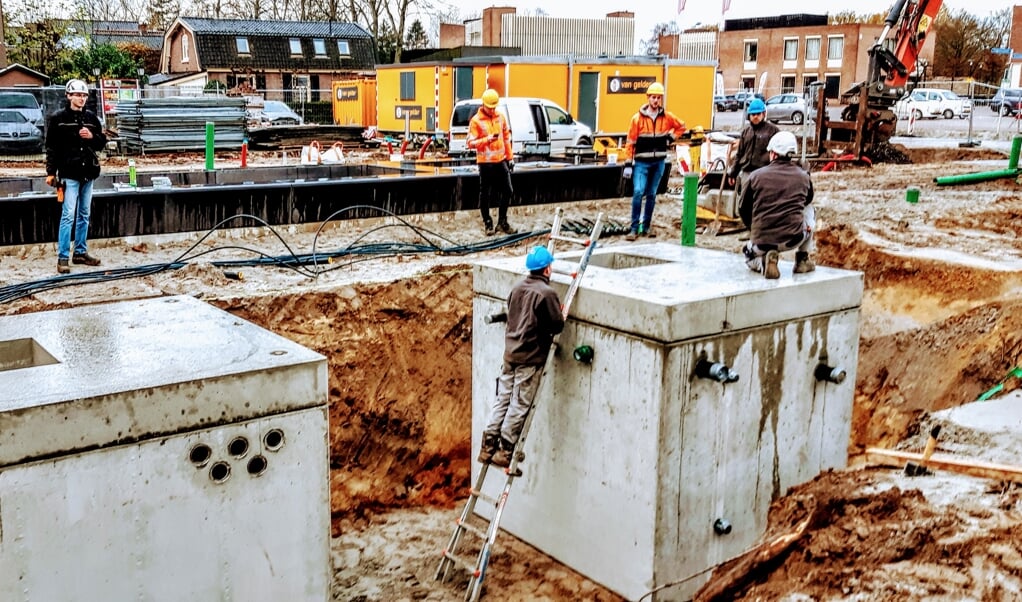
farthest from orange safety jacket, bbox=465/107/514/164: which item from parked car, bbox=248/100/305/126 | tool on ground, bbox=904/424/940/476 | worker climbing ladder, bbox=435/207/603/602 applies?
parked car, bbox=248/100/305/126

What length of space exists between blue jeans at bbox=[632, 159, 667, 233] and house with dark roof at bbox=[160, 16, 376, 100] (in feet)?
122

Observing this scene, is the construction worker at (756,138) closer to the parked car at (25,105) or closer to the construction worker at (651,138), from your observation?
the construction worker at (651,138)

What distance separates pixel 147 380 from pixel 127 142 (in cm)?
2270

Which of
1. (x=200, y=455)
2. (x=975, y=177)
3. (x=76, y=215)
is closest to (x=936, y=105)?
(x=975, y=177)

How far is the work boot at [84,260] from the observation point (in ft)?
36.2

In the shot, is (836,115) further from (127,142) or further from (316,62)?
(127,142)

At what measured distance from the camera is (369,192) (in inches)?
555

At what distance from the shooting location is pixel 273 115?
108 feet

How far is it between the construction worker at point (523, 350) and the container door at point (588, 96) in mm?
21255

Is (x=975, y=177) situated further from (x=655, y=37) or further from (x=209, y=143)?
(x=655, y=37)

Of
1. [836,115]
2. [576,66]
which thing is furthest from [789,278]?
[836,115]

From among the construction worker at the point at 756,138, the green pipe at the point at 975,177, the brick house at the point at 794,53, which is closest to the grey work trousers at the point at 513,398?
the construction worker at the point at 756,138

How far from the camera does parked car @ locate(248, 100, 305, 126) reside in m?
32.0

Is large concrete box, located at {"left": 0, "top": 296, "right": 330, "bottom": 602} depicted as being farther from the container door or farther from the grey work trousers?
the container door
